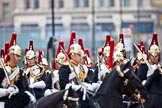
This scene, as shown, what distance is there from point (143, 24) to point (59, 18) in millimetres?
11218

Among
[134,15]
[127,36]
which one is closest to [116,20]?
[134,15]

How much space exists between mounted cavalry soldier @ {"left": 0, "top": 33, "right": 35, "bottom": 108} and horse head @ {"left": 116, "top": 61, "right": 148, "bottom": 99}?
1.94 metres

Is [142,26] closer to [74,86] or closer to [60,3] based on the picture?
[60,3]

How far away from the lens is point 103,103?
20.7 m

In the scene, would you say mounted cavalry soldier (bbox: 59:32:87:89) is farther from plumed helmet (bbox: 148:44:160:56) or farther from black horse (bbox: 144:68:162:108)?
plumed helmet (bbox: 148:44:160:56)

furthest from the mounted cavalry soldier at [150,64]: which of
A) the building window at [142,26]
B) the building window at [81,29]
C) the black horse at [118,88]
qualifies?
the building window at [142,26]

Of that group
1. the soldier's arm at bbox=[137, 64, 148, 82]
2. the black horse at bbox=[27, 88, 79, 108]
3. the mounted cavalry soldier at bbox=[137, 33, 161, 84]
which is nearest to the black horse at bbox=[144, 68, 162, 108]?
the mounted cavalry soldier at bbox=[137, 33, 161, 84]

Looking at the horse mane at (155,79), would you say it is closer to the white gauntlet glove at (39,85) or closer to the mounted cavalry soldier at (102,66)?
the mounted cavalry soldier at (102,66)

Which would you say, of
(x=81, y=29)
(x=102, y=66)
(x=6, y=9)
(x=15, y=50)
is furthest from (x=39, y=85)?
(x=6, y=9)

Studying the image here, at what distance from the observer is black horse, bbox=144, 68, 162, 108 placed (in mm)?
22531

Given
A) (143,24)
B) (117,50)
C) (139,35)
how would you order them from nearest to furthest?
(117,50) < (139,35) < (143,24)

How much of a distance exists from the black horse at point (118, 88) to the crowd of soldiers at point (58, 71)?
64cm

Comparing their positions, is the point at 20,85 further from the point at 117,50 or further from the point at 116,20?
the point at 116,20

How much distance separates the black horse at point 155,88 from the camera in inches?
887
